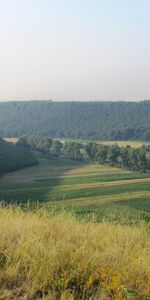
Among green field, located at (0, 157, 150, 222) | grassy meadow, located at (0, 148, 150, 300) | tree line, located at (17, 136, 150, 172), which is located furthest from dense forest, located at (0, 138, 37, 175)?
grassy meadow, located at (0, 148, 150, 300)

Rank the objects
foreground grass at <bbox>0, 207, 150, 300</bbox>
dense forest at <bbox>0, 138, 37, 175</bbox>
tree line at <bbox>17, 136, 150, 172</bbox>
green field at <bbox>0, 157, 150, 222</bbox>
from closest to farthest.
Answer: foreground grass at <bbox>0, 207, 150, 300</bbox>, green field at <bbox>0, 157, 150, 222</bbox>, dense forest at <bbox>0, 138, 37, 175</bbox>, tree line at <bbox>17, 136, 150, 172</bbox>

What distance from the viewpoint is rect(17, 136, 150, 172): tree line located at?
9644cm

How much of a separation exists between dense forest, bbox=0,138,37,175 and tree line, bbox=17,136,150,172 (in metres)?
15.5

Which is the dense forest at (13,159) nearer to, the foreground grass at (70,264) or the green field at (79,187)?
the green field at (79,187)

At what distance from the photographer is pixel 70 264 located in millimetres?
4629

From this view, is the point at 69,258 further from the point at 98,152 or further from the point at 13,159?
the point at 98,152

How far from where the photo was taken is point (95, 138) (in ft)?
610

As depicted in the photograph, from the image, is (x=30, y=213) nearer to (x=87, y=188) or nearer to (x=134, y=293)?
(x=134, y=293)

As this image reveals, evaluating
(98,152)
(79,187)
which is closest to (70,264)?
(79,187)

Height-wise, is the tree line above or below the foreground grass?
below

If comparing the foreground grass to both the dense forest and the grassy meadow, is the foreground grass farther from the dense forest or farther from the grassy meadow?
the dense forest

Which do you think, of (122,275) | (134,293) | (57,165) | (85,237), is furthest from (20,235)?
(57,165)

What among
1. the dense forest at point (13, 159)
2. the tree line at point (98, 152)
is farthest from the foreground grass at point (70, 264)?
the tree line at point (98, 152)

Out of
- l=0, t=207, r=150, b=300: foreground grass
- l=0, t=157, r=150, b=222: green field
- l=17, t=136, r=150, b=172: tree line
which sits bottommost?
l=0, t=157, r=150, b=222: green field
